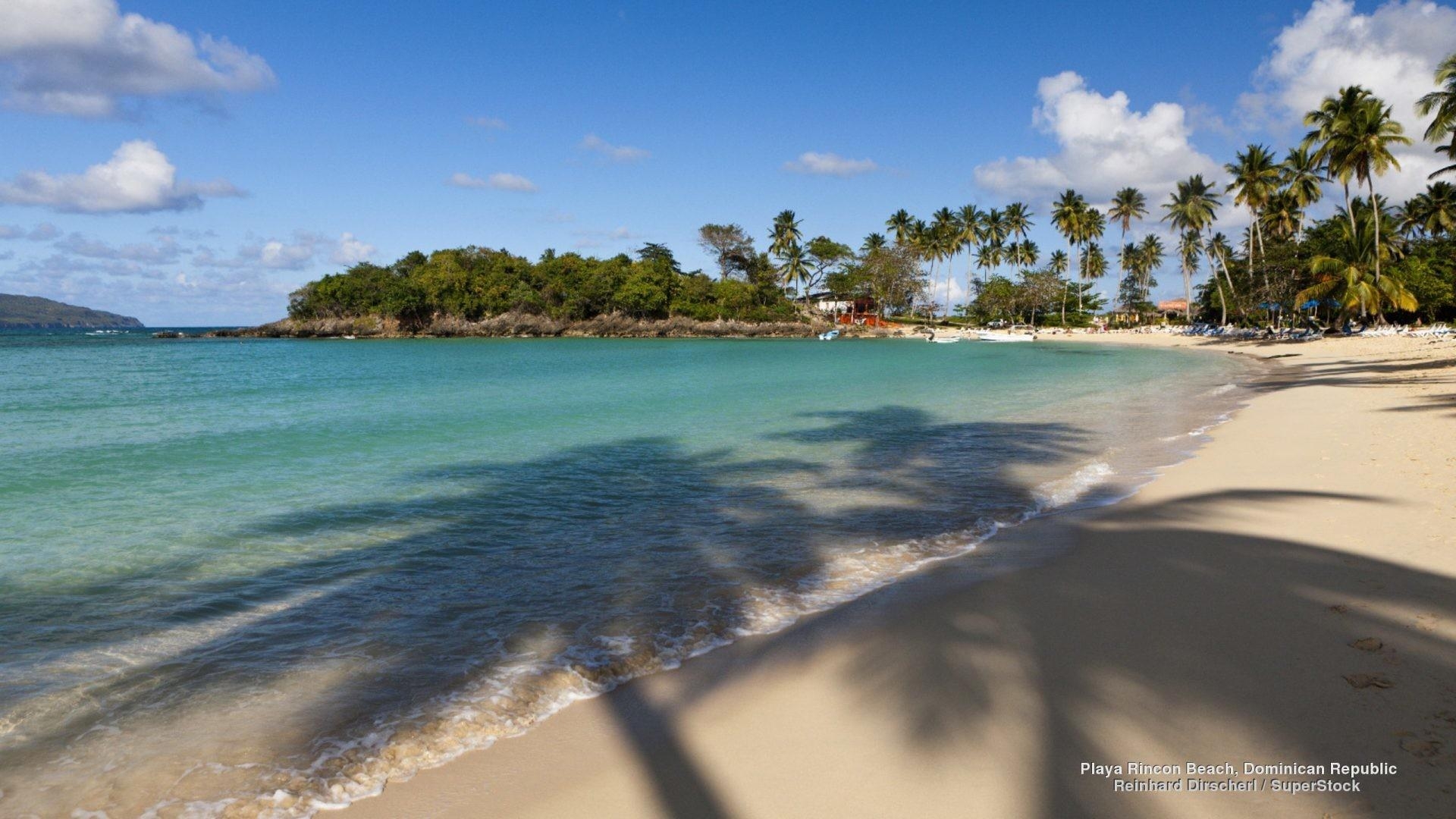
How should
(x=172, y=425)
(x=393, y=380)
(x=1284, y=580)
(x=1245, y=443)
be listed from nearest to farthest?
1. (x=1284, y=580)
2. (x=1245, y=443)
3. (x=172, y=425)
4. (x=393, y=380)

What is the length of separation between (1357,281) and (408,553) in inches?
2229

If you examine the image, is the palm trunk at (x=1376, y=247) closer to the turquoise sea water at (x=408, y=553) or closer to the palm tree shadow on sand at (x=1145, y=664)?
the turquoise sea water at (x=408, y=553)

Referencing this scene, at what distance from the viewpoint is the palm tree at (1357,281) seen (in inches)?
1740

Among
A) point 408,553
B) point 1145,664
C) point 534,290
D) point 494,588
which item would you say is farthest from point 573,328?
point 1145,664

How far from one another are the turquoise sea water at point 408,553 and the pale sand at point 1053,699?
55cm

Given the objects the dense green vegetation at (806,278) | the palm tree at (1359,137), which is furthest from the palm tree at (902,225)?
the palm tree at (1359,137)

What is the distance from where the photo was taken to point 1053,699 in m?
4.17

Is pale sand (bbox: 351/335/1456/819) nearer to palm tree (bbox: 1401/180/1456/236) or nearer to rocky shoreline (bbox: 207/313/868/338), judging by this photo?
palm tree (bbox: 1401/180/1456/236)

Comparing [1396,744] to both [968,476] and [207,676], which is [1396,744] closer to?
[207,676]

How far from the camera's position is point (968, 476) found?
38.5 feet

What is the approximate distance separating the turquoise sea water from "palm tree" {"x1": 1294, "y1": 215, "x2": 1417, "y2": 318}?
32.5m

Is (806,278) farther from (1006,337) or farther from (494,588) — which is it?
(494,588)

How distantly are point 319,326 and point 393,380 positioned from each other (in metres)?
83.4

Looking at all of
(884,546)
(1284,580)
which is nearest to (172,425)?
(884,546)
